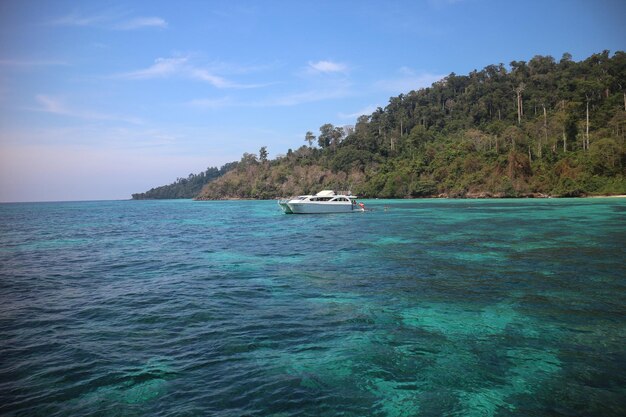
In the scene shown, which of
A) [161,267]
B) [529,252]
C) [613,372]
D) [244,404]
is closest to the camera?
[244,404]

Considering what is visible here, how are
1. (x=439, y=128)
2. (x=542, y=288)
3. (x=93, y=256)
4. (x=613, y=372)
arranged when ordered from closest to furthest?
(x=613, y=372), (x=542, y=288), (x=93, y=256), (x=439, y=128)

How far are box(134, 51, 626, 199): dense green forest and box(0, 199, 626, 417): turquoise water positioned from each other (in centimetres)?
7269

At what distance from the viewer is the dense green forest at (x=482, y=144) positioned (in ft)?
255

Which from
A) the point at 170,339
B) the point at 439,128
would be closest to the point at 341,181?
the point at 439,128

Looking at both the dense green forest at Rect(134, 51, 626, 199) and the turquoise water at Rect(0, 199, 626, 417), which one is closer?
the turquoise water at Rect(0, 199, 626, 417)

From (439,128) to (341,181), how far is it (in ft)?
143

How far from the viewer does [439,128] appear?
138 meters

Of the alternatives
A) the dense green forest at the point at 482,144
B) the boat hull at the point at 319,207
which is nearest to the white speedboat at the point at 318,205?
the boat hull at the point at 319,207

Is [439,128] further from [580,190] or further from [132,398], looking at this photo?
[132,398]

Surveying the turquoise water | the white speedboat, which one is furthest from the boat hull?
the turquoise water

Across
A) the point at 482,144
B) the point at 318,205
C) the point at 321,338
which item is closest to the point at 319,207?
the point at 318,205

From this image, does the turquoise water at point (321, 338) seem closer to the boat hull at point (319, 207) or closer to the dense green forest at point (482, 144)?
the boat hull at point (319, 207)

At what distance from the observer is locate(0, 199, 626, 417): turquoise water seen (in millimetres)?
5258

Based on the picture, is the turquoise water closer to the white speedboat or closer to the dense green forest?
the white speedboat
